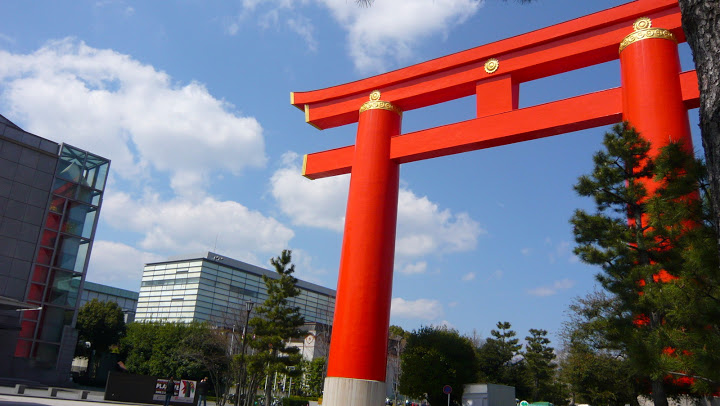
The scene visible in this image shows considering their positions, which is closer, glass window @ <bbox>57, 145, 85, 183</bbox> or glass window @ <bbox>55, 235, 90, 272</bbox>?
glass window @ <bbox>55, 235, 90, 272</bbox>

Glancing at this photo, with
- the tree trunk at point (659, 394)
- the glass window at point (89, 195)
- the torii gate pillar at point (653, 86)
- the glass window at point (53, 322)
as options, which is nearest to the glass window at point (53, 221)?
the glass window at point (89, 195)

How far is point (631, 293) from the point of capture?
810cm

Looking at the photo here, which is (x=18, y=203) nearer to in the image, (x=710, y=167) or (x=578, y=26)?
(x=578, y=26)

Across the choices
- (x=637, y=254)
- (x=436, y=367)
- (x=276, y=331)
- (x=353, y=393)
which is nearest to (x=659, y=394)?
(x=637, y=254)

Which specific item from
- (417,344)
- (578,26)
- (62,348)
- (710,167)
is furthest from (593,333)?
(62,348)

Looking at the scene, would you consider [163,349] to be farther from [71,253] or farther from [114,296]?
[114,296]

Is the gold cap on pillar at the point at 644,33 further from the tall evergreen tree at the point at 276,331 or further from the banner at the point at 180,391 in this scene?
the banner at the point at 180,391

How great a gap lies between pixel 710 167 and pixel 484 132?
9.23 meters

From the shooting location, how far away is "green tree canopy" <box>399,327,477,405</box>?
784 inches

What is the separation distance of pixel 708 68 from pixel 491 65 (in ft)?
32.5

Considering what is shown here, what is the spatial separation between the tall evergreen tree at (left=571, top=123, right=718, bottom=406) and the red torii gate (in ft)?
4.27

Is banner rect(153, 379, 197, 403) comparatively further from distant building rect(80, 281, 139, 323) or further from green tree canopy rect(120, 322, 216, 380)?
distant building rect(80, 281, 139, 323)

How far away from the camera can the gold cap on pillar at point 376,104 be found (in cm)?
1393

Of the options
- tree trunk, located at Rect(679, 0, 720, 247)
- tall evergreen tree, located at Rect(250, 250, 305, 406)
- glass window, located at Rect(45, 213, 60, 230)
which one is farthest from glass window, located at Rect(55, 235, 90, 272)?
tree trunk, located at Rect(679, 0, 720, 247)
